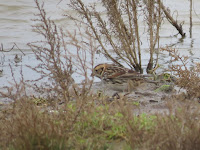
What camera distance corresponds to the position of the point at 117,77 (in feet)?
22.6

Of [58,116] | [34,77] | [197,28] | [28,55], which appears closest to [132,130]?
[58,116]

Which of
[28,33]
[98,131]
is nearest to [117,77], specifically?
[98,131]

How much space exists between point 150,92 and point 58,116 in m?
2.84

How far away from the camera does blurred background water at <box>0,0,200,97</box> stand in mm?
9242

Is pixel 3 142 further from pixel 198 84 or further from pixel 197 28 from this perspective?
pixel 197 28

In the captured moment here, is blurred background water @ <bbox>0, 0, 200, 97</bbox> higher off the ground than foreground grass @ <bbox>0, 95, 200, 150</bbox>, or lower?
higher

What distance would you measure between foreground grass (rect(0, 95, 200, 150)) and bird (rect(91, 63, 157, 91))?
96.0 inches

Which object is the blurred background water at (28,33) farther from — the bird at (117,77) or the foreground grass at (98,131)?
the foreground grass at (98,131)

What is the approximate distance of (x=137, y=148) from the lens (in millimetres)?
3598

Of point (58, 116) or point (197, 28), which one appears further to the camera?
point (197, 28)

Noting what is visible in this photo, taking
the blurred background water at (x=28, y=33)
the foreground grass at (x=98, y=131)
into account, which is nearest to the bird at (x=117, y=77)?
the blurred background water at (x=28, y=33)

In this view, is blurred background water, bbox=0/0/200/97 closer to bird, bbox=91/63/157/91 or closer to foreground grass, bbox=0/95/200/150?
bird, bbox=91/63/157/91

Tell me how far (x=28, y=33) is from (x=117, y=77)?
19.8ft

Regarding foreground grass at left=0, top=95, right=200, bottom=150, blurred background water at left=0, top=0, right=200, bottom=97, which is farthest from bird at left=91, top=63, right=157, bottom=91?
foreground grass at left=0, top=95, right=200, bottom=150
